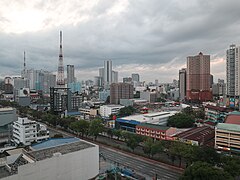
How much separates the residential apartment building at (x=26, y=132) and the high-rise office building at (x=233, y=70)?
110 ft

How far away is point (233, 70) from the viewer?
36.2m

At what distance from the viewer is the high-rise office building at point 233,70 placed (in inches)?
1373

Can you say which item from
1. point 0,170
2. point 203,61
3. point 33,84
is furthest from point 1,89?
point 0,170

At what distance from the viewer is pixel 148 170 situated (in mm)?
12422

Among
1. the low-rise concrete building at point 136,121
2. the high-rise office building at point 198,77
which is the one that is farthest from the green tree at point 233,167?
the high-rise office building at point 198,77

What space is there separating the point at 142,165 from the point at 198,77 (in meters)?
41.9

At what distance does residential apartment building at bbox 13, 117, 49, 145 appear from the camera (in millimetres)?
17703

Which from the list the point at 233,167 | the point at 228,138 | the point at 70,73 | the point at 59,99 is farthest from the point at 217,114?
the point at 70,73

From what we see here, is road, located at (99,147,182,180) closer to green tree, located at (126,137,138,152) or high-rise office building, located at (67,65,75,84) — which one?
green tree, located at (126,137,138,152)

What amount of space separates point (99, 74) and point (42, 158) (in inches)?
4407

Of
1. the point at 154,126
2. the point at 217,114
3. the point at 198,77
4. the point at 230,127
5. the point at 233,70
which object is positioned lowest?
the point at 154,126

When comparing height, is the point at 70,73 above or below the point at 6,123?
above

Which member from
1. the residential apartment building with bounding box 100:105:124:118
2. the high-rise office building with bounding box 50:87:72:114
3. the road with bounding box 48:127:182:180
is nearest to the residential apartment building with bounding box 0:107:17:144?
the road with bounding box 48:127:182:180

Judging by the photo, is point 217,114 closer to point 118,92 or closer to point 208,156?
point 208,156
